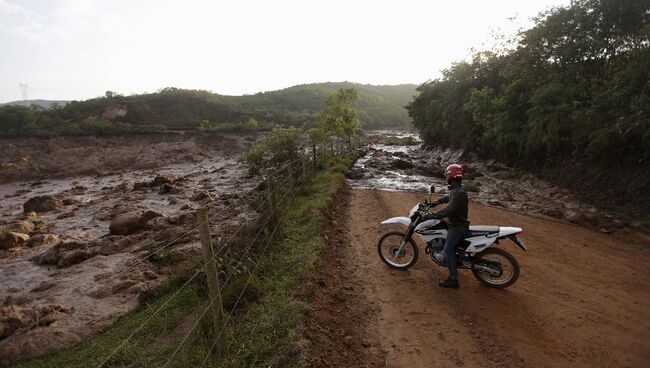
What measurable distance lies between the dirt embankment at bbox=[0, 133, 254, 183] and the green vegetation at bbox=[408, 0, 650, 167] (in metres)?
32.7

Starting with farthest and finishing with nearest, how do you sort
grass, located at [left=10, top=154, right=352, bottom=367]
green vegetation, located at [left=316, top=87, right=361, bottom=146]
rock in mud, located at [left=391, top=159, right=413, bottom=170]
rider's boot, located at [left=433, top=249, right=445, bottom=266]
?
green vegetation, located at [left=316, top=87, right=361, bottom=146] → rock in mud, located at [left=391, top=159, right=413, bottom=170] → rider's boot, located at [left=433, top=249, right=445, bottom=266] → grass, located at [left=10, top=154, right=352, bottom=367]

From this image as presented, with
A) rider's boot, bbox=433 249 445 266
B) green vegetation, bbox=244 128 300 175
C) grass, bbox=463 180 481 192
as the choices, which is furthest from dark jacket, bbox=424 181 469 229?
green vegetation, bbox=244 128 300 175

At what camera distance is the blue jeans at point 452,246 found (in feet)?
22.0

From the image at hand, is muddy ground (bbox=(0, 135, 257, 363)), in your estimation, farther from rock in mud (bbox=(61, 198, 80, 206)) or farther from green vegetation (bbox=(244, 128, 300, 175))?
green vegetation (bbox=(244, 128, 300, 175))

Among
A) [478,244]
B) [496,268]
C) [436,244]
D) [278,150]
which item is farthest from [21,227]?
[496,268]

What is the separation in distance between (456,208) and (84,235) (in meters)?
15.4

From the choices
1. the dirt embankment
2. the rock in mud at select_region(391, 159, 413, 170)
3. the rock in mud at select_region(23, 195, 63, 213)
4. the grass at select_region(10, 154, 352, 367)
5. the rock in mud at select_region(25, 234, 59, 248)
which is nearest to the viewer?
the grass at select_region(10, 154, 352, 367)

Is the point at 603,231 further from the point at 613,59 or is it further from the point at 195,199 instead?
the point at 195,199

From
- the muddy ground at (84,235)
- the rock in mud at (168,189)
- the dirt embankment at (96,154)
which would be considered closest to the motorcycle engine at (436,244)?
the muddy ground at (84,235)

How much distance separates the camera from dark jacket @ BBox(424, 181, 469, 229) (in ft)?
21.5

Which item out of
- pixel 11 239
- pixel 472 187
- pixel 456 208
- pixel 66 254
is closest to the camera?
pixel 456 208

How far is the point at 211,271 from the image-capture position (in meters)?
4.81

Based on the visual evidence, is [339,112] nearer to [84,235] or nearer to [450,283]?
[84,235]

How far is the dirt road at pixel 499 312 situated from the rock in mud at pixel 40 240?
12495 millimetres
